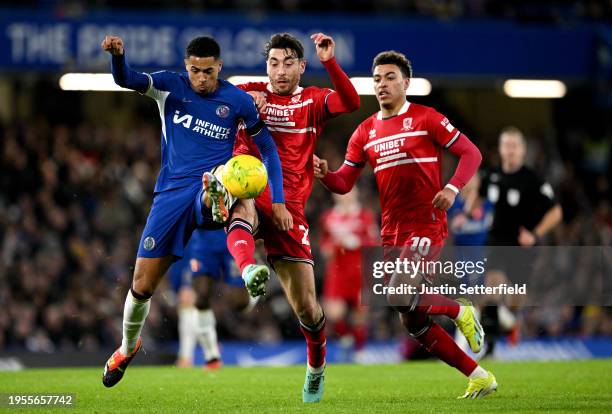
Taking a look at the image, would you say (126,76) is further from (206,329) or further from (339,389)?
(206,329)

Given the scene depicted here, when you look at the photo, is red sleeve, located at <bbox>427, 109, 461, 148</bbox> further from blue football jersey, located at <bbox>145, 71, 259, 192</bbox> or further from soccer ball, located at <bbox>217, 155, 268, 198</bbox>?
soccer ball, located at <bbox>217, 155, 268, 198</bbox>

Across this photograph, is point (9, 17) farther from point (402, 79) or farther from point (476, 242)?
point (402, 79)

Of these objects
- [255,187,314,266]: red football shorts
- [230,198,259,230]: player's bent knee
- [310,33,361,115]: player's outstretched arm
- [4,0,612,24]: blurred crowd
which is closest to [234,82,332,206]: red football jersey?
[310,33,361,115]: player's outstretched arm

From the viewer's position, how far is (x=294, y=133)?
8625 mm

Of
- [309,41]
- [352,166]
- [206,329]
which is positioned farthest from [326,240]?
[352,166]

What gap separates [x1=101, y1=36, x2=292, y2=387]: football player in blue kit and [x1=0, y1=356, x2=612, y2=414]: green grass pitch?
95cm

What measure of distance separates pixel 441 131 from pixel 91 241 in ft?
33.8

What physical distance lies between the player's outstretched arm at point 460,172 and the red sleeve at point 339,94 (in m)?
0.86

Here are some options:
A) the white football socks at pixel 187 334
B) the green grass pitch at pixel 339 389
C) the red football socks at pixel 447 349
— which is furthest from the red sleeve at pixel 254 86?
the white football socks at pixel 187 334

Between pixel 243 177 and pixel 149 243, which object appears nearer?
pixel 243 177

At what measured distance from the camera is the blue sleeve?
7.91 m

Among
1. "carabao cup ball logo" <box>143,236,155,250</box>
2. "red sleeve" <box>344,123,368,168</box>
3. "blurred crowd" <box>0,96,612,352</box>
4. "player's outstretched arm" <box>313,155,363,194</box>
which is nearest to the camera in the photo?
"carabao cup ball logo" <box>143,236,155,250</box>

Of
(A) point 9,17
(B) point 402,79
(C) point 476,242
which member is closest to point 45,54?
(A) point 9,17

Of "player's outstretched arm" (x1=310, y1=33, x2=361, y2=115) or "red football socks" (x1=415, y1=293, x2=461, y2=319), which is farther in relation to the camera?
"red football socks" (x1=415, y1=293, x2=461, y2=319)
